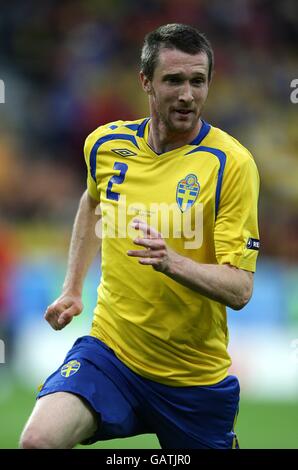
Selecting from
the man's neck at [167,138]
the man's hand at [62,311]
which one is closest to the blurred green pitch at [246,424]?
the man's hand at [62,311]

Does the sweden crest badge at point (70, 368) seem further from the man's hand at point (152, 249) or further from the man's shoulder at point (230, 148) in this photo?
the man's shoulder at point (230, 148)

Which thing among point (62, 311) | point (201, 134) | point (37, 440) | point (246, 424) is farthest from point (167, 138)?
point (246, 424)

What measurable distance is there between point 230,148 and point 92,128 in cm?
858

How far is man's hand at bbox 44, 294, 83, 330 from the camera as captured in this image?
4871mm

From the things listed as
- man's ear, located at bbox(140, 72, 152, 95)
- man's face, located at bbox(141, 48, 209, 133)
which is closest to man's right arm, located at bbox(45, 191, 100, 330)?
man's ear, located at bbox(140, 72, 152, 95)

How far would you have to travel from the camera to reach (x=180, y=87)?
183 inches

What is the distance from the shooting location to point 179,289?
4.68 metres

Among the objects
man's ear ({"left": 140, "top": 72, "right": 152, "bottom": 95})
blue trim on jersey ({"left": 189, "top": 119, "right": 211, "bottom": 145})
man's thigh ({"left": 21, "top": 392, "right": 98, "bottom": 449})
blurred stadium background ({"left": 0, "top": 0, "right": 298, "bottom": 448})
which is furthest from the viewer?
blurred stadium background ({"left": 0, "top": 0, "right": 298, "bottom": 448})

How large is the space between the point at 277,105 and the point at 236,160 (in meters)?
9.40

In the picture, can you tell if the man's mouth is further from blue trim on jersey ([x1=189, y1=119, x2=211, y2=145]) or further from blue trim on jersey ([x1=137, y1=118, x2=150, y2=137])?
blue trim on jersey ([x1=137, y1=118, x2=150, y2=137])

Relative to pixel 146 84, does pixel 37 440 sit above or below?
below

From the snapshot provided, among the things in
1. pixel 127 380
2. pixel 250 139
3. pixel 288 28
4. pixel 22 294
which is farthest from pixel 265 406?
pixel 288 28

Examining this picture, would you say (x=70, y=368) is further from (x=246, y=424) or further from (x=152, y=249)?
(x=246, y=424)
